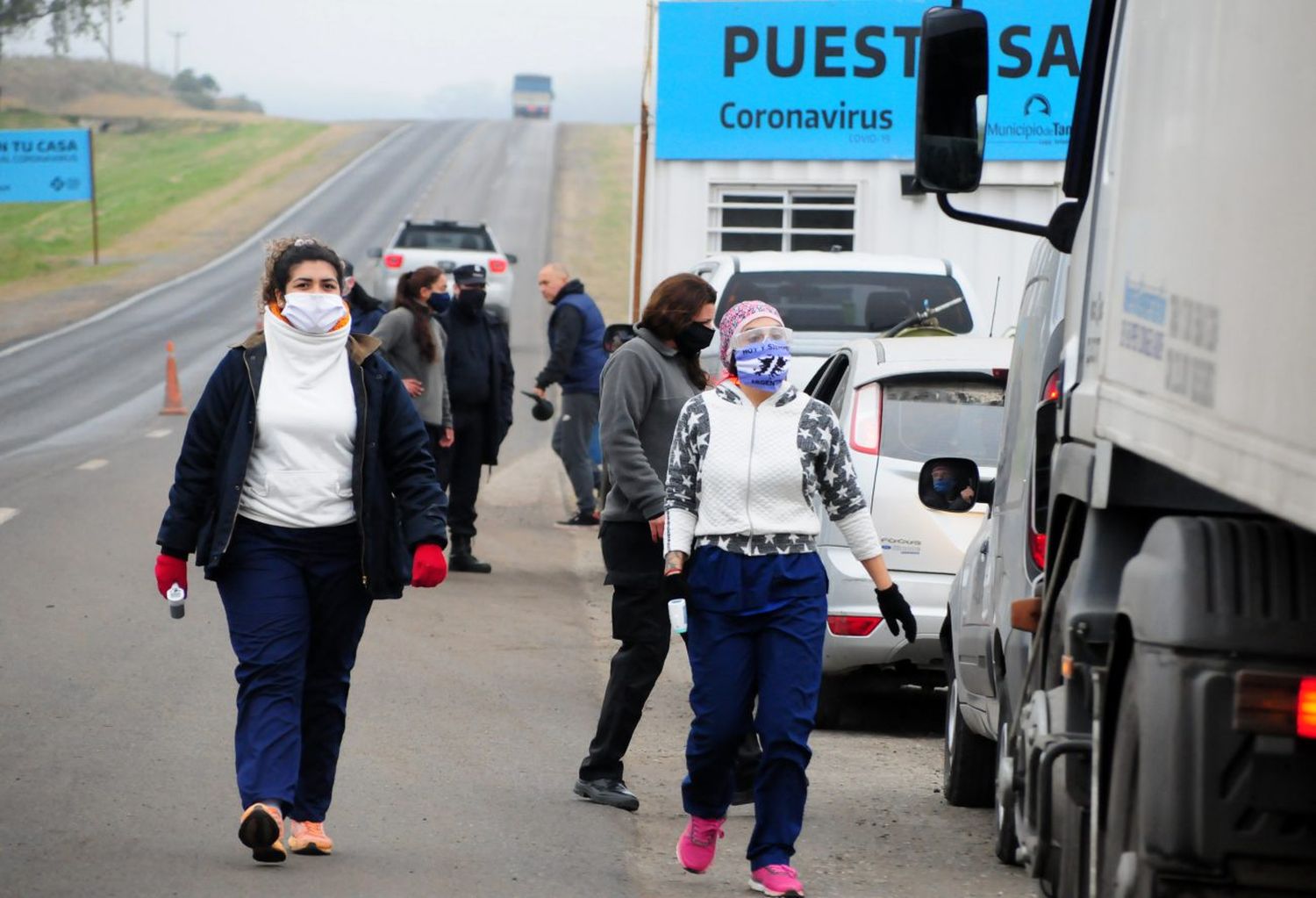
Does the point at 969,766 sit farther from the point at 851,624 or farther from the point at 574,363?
the point at 574,363

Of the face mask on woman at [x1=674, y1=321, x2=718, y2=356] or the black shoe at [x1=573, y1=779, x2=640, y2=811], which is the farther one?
the face mask on woman at [x1=674, y1=321, x2=718, y2=356]

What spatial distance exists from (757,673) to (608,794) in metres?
1.18

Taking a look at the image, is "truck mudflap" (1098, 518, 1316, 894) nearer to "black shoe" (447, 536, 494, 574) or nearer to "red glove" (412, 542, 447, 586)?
"red glove" (412, 542, 447, 586)

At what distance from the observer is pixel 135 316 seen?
39.0m

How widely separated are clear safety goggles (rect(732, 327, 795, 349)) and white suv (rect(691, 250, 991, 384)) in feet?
20.0

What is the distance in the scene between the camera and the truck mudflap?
132 inches

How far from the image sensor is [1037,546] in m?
6.07

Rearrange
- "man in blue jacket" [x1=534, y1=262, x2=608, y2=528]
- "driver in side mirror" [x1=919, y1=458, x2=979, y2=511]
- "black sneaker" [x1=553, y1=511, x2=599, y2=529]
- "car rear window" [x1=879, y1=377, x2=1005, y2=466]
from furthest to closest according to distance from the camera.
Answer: "black sneaker" [x1=553, y1=511, x2=599, y2=529]
"man in blue jacket" [x1=534, y1=262, x2=608, y2=528]
"car rear window" [x1=879, y1=377, x2=1005, y2=466]
"driver in side mirror" [x1=919, y1=458, x2=979, y2=511]

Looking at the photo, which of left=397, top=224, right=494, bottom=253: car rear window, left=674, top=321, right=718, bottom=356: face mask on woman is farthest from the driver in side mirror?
→ left=397, top=224, right=494, bottom=253: car rear window

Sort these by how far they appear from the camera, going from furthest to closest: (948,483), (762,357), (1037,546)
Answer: (948,483) → (762,357) → (1037,546)

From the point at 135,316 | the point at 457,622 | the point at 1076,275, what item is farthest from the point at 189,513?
the point at 135,316

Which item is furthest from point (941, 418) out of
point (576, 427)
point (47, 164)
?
point (47, 164)

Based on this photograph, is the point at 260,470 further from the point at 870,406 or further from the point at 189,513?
the point at 870,406

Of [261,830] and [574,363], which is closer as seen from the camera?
[261,830]
